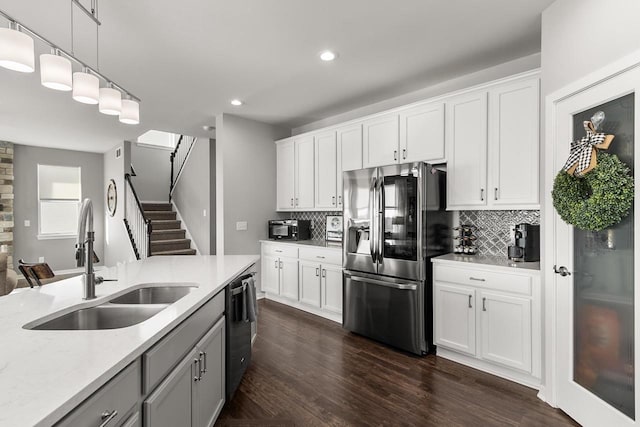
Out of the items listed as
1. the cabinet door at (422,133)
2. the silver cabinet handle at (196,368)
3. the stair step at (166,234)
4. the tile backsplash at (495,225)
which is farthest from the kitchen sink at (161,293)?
the stair step at (166,234)

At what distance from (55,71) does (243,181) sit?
126 inches

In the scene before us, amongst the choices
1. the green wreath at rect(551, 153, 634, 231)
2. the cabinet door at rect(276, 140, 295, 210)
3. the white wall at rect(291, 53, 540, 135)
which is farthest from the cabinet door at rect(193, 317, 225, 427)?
the white wall at rect(291, 53, 540, 135)

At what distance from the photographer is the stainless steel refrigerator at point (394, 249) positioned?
2.98m

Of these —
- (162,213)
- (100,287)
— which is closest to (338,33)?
(100,287)

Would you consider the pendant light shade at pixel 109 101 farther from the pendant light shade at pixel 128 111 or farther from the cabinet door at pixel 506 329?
the cabinet door at pixel 506 329

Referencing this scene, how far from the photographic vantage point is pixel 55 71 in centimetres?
167

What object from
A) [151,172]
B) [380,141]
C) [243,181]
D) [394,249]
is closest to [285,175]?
[243,181]

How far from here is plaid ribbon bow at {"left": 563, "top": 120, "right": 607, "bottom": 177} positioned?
6.06 ft

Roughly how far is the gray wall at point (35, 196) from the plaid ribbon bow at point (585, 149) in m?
8.93

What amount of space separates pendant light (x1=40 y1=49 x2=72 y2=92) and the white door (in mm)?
2889

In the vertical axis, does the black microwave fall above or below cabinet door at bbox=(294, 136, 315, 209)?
below

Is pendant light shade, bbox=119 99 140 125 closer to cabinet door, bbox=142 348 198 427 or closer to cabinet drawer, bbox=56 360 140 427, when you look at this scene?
cabinet door, bbox=142 348 198 427

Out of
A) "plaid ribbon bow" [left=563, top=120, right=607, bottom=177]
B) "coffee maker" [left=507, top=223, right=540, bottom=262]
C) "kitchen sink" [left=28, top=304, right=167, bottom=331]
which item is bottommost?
"kitchen sink" [left=28, top=304, right=167, bottom=331]

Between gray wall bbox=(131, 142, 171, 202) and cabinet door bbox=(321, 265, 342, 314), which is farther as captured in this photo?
gray wall bbox=(131, 142, 171, 202)
